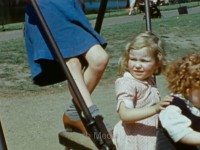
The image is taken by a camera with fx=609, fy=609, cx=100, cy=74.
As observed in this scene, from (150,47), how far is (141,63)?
86mm

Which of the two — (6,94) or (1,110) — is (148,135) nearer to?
(1,110)

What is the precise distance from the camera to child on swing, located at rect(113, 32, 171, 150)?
281cm

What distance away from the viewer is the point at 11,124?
18.6ft

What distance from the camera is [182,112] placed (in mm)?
2438

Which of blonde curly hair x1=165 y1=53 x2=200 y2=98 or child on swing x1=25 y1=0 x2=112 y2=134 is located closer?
blonde curly hair x1=165 y1=53 x2=200 y2=98

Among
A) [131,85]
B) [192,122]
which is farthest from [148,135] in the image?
[192,122]

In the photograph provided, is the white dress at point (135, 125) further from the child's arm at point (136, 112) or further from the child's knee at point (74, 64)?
the child's knee at point (74, 64)

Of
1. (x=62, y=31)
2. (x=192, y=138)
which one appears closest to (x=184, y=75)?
(x=192, y=138)

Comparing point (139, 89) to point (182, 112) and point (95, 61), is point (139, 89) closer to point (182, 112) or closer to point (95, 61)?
point (95, 61)

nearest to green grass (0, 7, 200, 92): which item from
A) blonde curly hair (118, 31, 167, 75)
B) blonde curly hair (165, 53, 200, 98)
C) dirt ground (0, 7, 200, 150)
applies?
dirt ground (0, 7, 200, 150)

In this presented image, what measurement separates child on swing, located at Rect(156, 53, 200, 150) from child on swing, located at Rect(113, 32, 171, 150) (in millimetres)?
304

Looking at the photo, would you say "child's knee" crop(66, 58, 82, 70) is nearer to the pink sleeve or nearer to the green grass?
the pink sleeve

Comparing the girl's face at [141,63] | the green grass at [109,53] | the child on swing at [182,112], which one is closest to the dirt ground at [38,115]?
the green grass at [109,53]

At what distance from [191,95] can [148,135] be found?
445 millimetres
